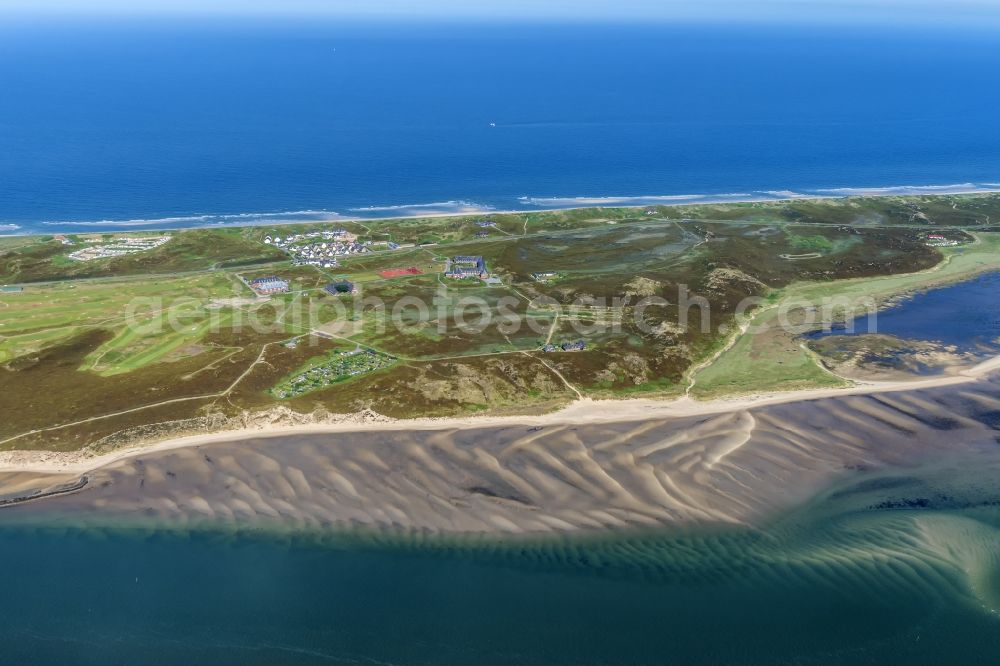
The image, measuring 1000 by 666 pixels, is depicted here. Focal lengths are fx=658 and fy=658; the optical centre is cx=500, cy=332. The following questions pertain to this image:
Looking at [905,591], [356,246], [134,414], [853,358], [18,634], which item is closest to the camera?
[18,634]

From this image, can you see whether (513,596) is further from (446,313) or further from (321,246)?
(321,246)

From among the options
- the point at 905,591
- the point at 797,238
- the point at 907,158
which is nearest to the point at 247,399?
the point at 905,591

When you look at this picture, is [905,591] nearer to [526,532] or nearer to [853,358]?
[526,532]

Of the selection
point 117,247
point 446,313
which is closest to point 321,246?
point 117,247

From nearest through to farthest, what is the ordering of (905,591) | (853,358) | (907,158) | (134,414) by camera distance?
(905,591) → (134,414) → (853,358) → (907,158)

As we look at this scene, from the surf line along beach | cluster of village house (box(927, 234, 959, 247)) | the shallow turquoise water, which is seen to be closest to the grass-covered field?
cluster of village house (box(927, 234, 959, 247))

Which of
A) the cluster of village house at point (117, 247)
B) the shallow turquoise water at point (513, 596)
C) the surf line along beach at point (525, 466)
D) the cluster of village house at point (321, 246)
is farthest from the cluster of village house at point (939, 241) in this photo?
the cluster of village house at point (117, 247)
